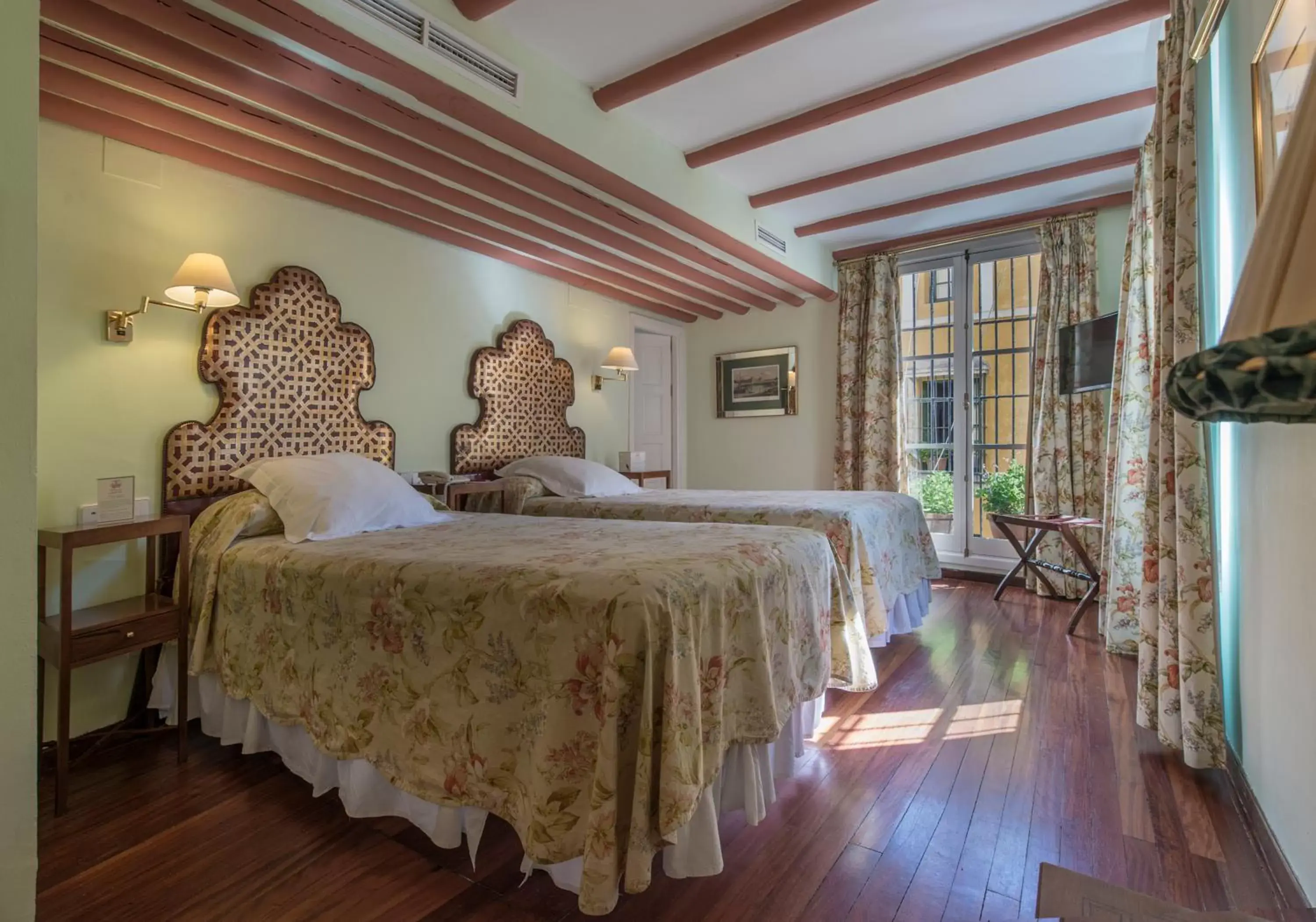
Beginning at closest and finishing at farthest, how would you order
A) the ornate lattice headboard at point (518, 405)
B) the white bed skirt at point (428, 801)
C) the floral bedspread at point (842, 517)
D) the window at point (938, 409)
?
the white bed skirt at point (428, 801) → the floral bedspread at point (842, 517) → the ornate lattice headboard at point (518, 405) → the window at point (938, 409)

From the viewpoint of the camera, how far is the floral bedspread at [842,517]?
3.02 metres

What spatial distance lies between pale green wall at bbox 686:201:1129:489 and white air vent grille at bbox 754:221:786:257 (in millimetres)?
1155

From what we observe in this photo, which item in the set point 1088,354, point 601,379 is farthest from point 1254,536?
point 601,379

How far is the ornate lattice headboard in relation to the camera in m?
3.89

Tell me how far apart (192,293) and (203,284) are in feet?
0.69

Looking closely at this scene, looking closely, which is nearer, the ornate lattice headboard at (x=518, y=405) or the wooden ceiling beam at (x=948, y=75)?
the wooden ceiling beam at (x=948, y=75)

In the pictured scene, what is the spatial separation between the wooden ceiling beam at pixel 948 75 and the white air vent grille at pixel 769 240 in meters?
0.78

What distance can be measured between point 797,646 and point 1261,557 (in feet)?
4.01

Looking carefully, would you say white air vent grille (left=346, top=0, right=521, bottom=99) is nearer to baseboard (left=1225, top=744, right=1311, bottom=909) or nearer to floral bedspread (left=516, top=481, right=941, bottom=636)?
floral bedspread (left=516, top=481, right=941, bottom=636)

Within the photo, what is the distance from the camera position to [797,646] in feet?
6.42

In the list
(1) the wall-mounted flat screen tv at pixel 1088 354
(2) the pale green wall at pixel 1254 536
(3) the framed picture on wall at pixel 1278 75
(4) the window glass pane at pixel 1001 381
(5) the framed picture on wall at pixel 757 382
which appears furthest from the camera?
(5) the framed picture on wall at pixel 757 382

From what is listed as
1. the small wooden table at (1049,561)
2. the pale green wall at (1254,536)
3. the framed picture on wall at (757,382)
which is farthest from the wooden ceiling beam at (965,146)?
the small wooden table at (1049,561)

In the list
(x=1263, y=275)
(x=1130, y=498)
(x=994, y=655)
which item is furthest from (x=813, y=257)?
(x=1263, y=275)

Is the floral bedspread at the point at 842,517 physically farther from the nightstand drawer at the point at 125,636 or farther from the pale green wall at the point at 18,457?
the pale green wall at the point at 18,457
